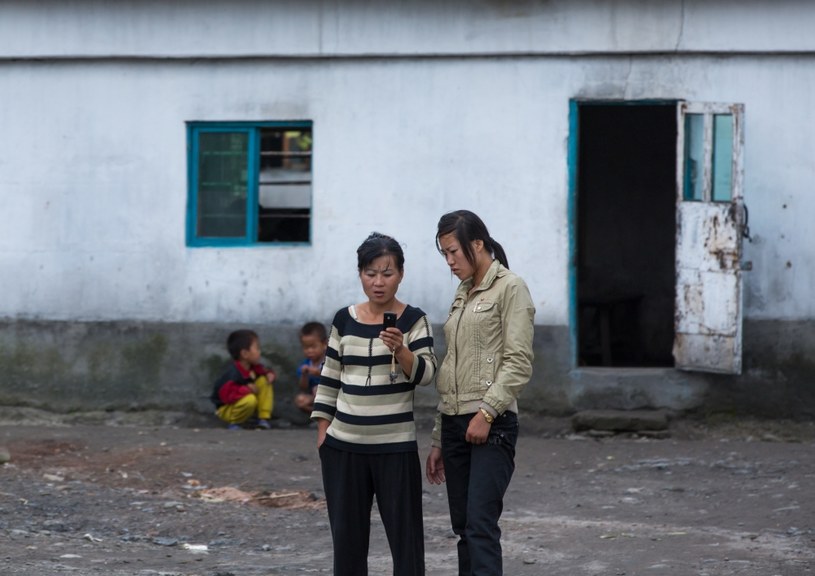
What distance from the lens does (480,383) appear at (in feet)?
16.9

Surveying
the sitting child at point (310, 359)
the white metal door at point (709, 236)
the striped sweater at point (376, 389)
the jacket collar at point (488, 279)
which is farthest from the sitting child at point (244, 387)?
the striped sweater at point (376, 389)

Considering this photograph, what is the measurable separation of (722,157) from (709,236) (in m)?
0.59

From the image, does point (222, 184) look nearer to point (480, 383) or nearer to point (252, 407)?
point (252, 407)

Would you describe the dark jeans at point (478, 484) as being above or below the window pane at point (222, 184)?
below

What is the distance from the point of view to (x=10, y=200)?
1085 centimetres

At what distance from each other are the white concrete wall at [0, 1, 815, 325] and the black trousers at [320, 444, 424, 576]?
208 inches

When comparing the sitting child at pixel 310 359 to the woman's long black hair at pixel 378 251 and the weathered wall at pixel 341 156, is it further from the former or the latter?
the woman's long black hair at pixel 378 251

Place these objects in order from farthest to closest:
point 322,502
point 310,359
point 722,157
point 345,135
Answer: point 345,135 → point 310,359 → point 722,157 → point 322,502

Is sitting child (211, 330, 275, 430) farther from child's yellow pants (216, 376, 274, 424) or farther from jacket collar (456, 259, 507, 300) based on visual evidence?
jacket collar (456, 259, 507, 300)

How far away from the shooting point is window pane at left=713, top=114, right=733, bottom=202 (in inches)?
379

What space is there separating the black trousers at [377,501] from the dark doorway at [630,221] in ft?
29.4

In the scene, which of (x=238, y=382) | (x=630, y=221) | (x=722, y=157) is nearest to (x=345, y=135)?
(x=238, y=382)

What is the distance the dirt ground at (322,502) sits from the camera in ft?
21.6

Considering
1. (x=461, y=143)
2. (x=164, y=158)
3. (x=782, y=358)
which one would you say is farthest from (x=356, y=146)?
(x=782, y=358)
